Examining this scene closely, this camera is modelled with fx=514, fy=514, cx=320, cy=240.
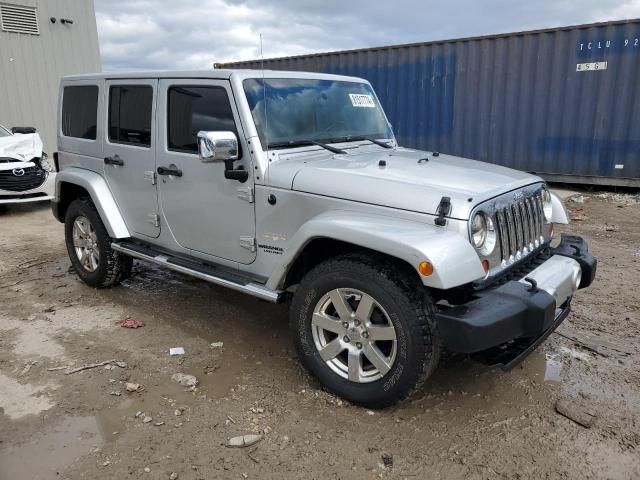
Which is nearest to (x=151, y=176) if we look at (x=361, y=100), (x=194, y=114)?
(x=194, y=114)

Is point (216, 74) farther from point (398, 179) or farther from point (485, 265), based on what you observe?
point (485, 265)

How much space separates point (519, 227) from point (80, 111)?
3.95 meters

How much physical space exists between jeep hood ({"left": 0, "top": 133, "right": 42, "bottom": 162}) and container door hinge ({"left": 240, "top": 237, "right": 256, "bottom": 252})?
6702 mm

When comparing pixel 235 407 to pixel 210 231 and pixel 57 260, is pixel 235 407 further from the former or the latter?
pixel 57 260

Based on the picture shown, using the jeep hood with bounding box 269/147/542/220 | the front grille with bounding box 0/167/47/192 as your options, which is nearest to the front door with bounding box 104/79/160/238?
the jeep hood with bounding box 269/147/542/220

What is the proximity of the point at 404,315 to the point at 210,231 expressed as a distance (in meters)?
1.64

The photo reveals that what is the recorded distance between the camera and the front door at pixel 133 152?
3.99m

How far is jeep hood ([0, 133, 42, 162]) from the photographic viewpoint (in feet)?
27.2

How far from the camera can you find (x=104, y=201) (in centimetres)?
441

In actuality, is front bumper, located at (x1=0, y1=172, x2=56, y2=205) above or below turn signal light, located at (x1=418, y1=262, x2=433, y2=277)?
below

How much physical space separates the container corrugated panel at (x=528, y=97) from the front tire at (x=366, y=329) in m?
8.18

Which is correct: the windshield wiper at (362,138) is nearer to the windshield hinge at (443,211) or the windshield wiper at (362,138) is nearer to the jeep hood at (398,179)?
the jeep hood at (398,179)

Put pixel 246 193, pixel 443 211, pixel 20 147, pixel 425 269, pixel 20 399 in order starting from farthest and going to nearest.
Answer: pixel 20 147 < pixel 246 193 < pixel 20 399 < pixel 443 211 < pixel 425 269

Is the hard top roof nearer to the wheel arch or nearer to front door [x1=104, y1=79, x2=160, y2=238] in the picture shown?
front door [x1=104, y1=79, x2=160, y2=238]
